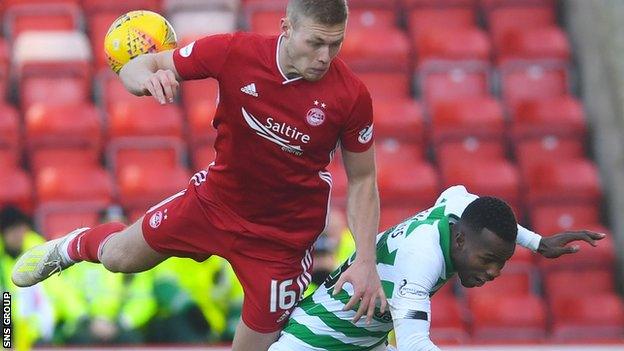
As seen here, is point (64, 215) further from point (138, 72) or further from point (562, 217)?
point (138, 72)

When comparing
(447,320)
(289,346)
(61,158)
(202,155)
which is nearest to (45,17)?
(61,158)

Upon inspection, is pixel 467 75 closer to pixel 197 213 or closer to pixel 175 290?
pixel 175 290

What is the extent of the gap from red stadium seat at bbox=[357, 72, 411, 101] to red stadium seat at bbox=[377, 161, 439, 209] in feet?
2.97

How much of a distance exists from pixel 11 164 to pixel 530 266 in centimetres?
384

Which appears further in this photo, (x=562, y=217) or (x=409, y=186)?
(x=562, y=217)

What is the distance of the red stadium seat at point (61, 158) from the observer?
11305 mm

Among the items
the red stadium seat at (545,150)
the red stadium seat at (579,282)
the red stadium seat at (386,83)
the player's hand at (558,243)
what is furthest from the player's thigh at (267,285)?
the red stadium seat at (386,83)

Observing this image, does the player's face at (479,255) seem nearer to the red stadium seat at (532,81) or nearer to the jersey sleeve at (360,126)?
the jersey sleeve at (360,126)

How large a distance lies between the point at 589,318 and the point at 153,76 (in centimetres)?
528

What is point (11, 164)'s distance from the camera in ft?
36.7

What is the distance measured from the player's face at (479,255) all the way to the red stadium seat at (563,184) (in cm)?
485

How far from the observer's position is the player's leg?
23.0ft

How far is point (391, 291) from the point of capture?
21.2 feet

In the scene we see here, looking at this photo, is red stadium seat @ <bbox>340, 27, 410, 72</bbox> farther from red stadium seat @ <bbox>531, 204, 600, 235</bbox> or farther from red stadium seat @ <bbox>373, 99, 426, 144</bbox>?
red stadium seat @ <bbox>531, 204, 600, 235</bbox>
